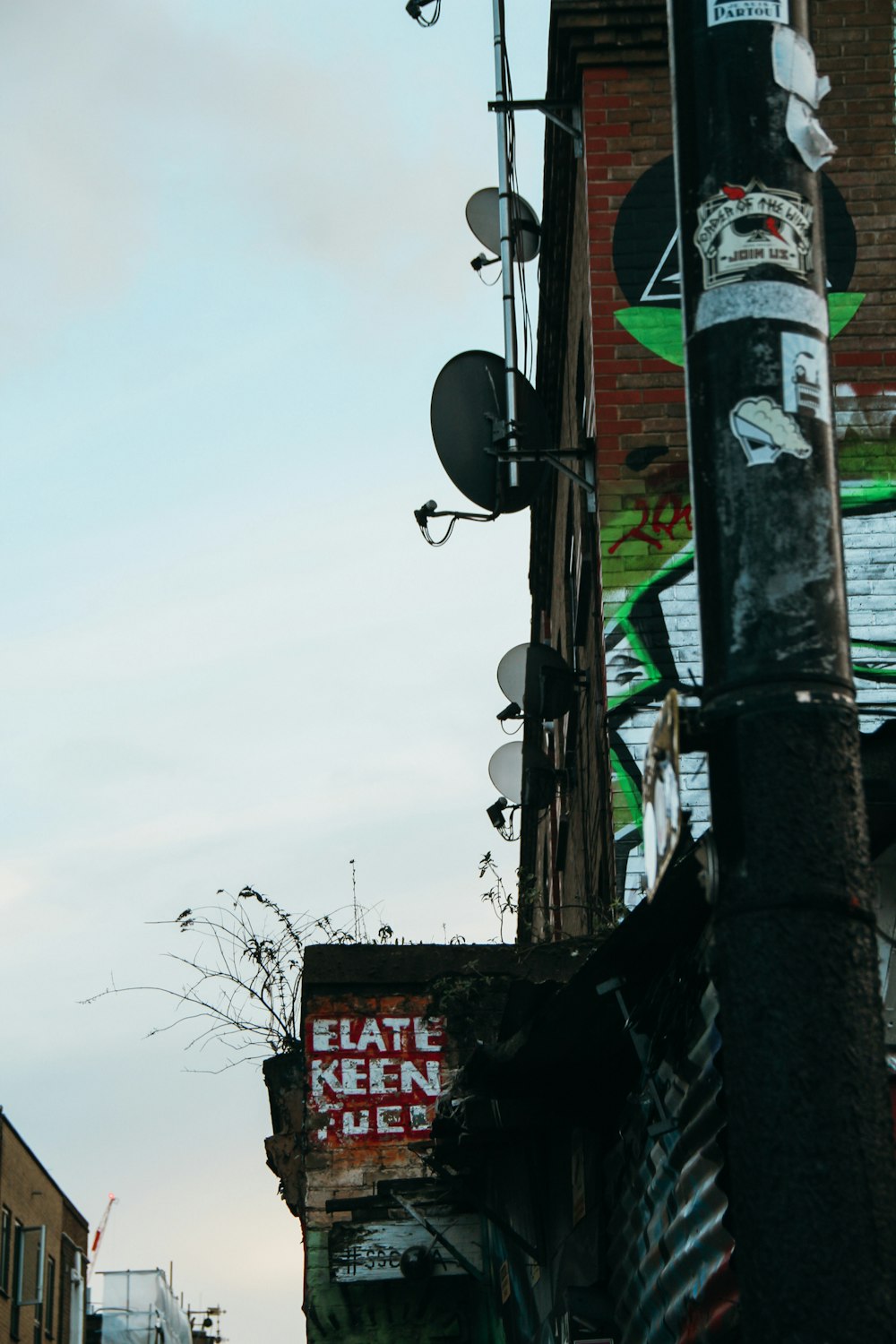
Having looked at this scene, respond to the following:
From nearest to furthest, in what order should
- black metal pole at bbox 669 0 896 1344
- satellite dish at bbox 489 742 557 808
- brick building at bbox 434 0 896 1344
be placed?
black metal pole at bbox 669 0 896 1344 → brick building at bbox 434 0 896 1344 → satellite dish at bbox 489 742 557 808

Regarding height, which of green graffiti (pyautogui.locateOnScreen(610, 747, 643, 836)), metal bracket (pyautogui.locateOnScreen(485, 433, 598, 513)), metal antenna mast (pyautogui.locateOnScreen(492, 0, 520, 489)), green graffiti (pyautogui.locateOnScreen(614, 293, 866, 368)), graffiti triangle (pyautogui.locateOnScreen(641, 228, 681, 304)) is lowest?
green graffiti (pyautogui.locateOnScreen(610, 747, 643, 836))

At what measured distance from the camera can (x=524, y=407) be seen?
11016mm

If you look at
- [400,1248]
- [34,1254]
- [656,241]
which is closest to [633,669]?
[656,241]

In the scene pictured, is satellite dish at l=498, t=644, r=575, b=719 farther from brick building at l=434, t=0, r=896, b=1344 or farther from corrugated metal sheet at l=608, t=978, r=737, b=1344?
corrugated metal sheet at l=608, t=978, r=737, b=1344

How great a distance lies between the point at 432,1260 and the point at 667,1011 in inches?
215

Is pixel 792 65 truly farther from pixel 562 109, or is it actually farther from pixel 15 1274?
pixel 15 1274

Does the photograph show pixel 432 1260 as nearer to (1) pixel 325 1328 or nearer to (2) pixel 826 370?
(1) pixel 325 1328

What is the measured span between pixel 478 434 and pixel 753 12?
8.29 metres

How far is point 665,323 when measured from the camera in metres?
10.3

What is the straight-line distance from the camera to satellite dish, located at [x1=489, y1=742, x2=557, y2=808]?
14.1 metres

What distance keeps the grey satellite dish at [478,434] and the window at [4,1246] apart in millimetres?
28387

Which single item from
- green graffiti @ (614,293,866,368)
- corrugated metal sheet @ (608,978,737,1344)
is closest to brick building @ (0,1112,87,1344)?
green graffiti @ (614,293,866,368)

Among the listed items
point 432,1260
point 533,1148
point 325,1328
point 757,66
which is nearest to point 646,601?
point 533,1148

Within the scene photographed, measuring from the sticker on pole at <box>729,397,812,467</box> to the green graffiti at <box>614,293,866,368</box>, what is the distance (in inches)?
303
